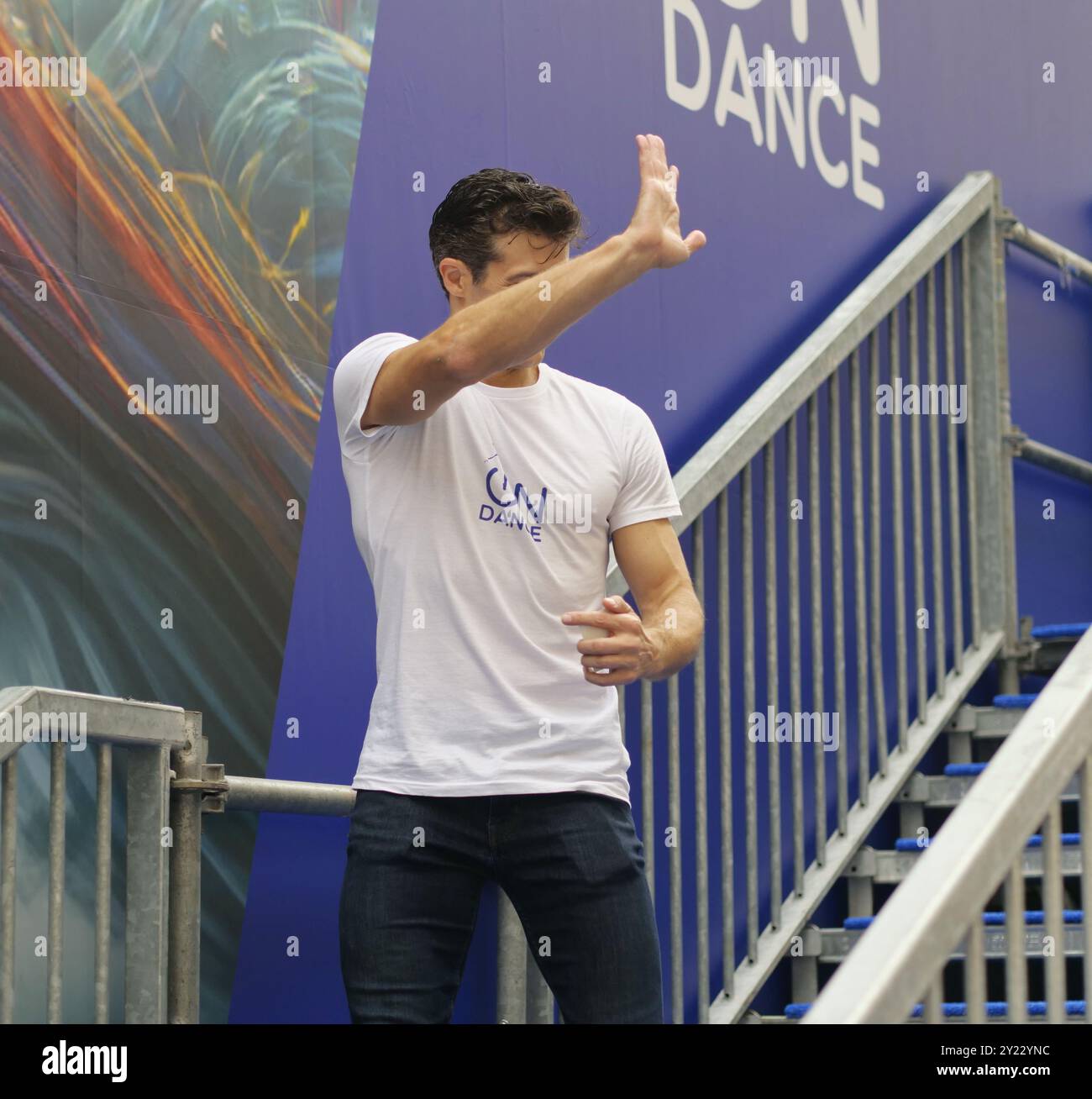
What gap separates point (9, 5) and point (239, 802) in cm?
103

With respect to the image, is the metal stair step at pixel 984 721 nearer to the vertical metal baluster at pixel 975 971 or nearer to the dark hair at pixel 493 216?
the dark hair at pixel 493 216

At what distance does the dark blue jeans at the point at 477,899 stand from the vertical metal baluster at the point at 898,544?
5.93 ft

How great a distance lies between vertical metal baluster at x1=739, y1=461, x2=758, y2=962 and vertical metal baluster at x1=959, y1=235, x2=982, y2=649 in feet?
3.16

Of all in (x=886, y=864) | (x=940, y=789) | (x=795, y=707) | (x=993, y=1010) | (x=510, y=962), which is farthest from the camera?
(x=940, y=789)

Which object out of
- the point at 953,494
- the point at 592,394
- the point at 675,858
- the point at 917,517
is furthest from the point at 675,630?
the point at 953,494

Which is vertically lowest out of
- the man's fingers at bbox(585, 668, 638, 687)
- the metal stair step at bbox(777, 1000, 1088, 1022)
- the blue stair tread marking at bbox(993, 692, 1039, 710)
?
the metal stair step at bbox(777, 1000, 1088, 1022)

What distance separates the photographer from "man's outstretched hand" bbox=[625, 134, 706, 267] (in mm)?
2076

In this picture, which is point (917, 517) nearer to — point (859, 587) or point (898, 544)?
point (898, 544)

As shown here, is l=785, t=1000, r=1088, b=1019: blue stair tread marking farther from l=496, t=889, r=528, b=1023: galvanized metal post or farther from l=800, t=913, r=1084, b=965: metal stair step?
l=496, t=889, r=528, b=1023: galvanized metal post

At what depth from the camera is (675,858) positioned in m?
3.16

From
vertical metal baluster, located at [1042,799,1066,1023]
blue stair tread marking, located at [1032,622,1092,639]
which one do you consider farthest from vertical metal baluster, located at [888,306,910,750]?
vertical metal baluster, located at [1042,799,1066,1023]

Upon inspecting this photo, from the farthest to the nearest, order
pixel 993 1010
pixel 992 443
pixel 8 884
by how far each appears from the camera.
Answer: pixel 992 443 → pixel 993 1010 → pixel 8 884

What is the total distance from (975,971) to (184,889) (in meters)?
1.03
